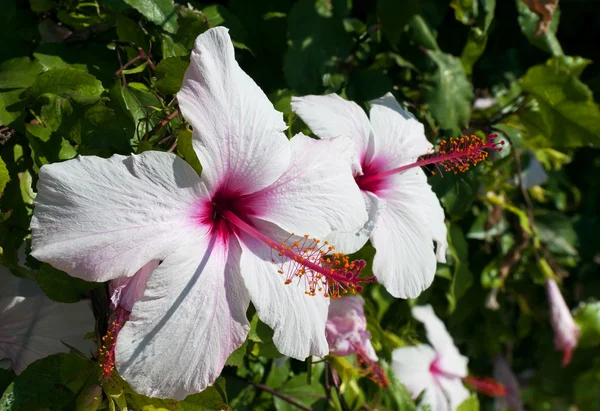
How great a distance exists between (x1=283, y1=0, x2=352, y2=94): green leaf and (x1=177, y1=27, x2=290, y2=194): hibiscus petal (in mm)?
333

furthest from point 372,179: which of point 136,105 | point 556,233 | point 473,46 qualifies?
point 556,233

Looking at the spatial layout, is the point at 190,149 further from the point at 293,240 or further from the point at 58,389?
the point at 58,389

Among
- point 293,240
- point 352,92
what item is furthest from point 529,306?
point 293,240

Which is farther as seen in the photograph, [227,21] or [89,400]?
[227,21]

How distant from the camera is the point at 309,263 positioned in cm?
77

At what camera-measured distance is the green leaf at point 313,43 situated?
1122 mm

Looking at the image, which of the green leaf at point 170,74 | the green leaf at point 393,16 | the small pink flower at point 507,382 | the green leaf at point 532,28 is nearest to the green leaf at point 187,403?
the green leaf at point 170,74

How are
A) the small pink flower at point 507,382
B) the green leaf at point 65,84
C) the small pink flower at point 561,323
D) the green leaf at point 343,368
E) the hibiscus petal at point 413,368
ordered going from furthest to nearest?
the small pink flower at point 507,382 < the small pink flower at point 561,323 < the hibiscus petal at point 413,368 < the green leaf at point 343,368 < the green leaf at point 65,84

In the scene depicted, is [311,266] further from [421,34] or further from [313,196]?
[421,34]

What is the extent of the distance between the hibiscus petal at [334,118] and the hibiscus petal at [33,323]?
436 mm

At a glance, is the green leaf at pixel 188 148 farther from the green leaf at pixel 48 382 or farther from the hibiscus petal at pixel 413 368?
the hibiscus petal at pixel 413 368

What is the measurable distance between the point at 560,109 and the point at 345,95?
57 centimetres

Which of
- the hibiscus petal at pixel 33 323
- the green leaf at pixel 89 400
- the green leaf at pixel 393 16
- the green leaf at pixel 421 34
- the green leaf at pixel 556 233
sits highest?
the green leaf at pixel 393 16

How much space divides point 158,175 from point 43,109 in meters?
0.25
